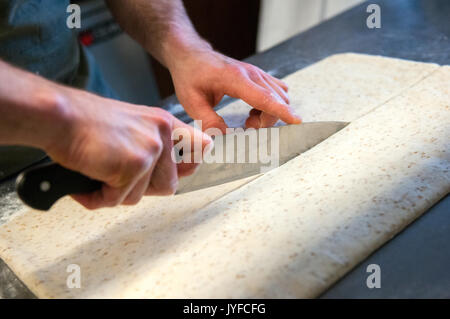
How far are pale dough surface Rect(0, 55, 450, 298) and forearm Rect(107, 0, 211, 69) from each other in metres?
0.62

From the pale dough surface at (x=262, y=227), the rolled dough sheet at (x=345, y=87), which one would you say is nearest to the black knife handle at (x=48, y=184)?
the pale dough surface at (x=262, y=227)

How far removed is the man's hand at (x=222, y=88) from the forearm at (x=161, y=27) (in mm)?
65

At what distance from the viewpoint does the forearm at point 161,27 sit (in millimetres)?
1490

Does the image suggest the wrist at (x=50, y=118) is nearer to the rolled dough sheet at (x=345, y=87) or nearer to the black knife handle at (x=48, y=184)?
the black knife handle at (x=48, y=184)

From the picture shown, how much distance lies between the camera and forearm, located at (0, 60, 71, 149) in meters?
0.68

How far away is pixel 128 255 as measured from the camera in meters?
0.97

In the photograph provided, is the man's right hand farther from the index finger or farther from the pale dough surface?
the index finger

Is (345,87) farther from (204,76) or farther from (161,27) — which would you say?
(161,27)

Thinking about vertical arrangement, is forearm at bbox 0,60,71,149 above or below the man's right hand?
above

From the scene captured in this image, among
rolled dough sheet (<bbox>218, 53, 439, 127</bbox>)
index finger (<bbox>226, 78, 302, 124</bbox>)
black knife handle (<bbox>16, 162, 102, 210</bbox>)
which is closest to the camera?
black knife handle (<bbox>16, 162, 102, 210</bbox>)

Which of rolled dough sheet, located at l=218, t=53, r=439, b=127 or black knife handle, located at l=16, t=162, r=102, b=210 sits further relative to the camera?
rolled dough sheet, located at l=218, t=53, r=439, b=127

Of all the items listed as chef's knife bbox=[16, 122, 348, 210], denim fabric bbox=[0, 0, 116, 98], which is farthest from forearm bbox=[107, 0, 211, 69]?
chef's knife bbox=[16, 122, 348, 210]

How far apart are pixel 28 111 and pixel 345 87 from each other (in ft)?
3.75
